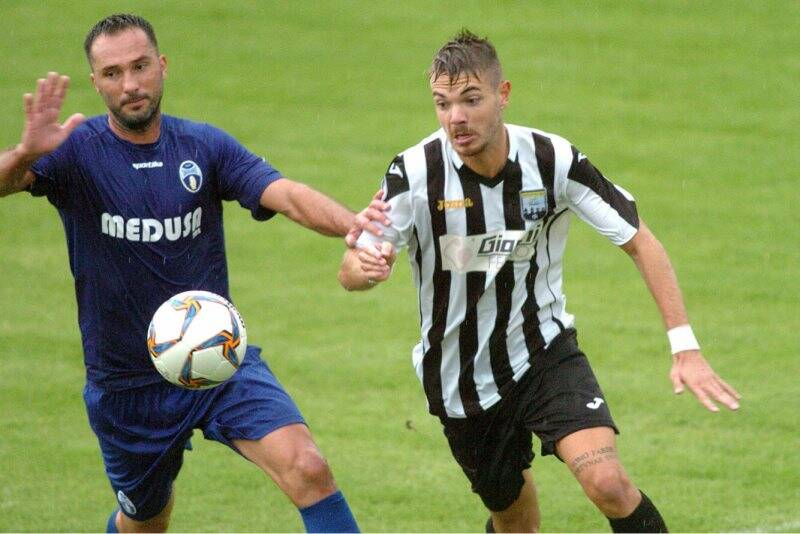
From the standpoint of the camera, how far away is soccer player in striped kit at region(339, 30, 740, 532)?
6.49m

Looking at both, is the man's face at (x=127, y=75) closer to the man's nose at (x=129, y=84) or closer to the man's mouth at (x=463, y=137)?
the man's nose at (x=129, y=84)

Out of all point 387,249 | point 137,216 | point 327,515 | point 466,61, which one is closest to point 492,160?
point 466,61

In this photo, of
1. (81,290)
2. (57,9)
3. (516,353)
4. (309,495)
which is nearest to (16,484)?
(81,290)

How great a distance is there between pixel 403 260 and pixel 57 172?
802 centimetres

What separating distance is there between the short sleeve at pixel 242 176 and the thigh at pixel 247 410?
2.66ft

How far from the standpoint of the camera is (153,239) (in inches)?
270

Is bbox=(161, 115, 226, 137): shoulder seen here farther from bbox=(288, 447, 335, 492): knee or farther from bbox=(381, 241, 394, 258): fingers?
bbox=(288, 447, 335, 492): knee

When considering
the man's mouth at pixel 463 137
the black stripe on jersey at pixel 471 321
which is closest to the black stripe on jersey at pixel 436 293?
the black stripe on jersey at pixel 471 321

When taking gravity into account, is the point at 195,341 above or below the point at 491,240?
below

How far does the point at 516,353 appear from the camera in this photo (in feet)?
22.5

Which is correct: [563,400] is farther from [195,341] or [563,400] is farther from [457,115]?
[195,341]

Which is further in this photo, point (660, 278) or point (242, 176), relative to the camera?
point (242, 176)

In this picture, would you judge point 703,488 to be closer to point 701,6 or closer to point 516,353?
point 516,353

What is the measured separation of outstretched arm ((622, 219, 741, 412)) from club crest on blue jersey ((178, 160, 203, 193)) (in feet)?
6.79
